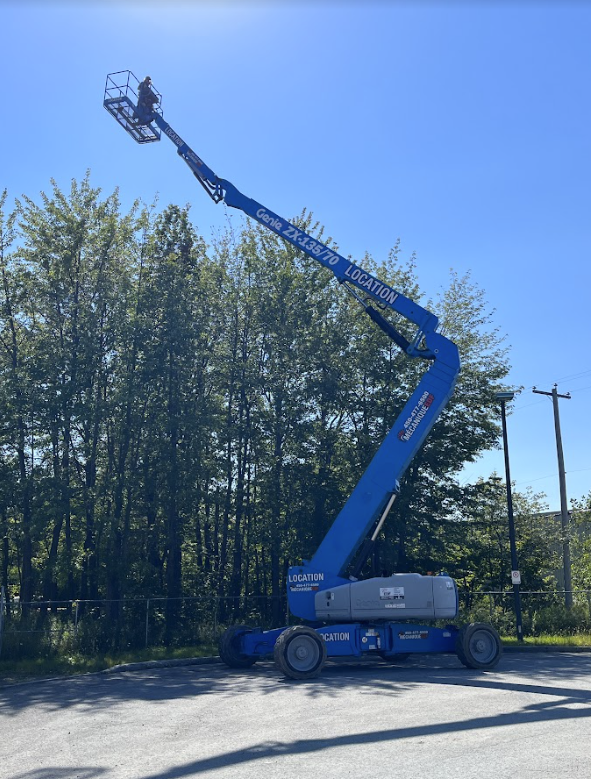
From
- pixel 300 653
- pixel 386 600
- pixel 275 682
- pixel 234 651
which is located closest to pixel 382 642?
pixel 386 600

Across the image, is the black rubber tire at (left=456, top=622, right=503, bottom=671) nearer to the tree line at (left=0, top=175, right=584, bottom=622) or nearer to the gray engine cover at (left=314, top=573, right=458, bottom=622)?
the gray engine cover at (left=314, top=573, right=458, bottom=622)

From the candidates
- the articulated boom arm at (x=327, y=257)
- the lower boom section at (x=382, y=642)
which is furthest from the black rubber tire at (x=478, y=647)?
the articulated boom arm at (x=327, y=257)

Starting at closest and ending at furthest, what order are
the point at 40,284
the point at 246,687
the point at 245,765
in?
the point at 245,765, the point at 246,687, the point at 40,284

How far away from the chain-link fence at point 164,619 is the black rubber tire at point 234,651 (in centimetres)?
421

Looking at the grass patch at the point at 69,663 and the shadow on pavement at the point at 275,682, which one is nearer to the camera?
the shadow on pavement at the point at 275,682

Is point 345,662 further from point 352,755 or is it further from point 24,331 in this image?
point 24,331

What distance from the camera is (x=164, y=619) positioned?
78.5 feet

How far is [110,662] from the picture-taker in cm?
1902

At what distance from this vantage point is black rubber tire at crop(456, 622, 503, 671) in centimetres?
1677

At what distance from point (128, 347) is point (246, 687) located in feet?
46.9

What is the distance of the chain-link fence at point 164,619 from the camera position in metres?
20.0

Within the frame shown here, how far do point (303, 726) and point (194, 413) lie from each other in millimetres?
16807

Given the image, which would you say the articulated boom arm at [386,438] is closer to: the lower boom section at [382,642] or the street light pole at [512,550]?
the lower boom section at [382,642]

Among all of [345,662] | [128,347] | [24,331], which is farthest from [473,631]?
[24,331]
